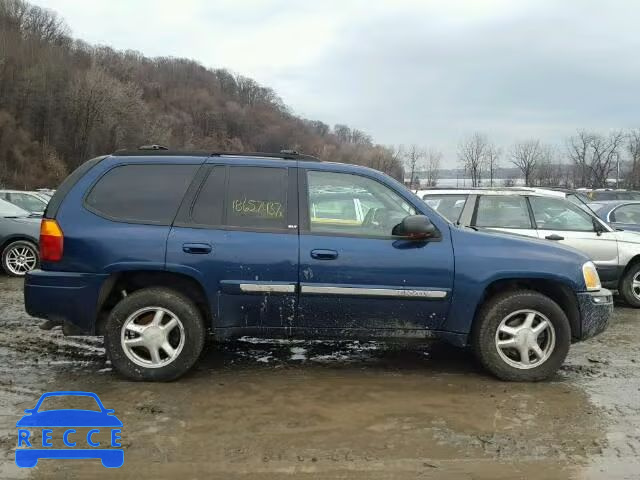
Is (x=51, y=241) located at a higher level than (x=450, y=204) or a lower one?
lower

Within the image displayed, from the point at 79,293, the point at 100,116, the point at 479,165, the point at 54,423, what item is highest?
the point at 100,116

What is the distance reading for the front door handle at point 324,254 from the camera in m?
4.66

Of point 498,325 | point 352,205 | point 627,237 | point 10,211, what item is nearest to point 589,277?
point 498,325

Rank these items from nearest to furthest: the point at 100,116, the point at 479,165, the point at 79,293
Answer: the point at 79,293, the point at 479,165, the point at 100,116

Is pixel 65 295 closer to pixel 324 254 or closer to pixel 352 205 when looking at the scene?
pixel 324 254

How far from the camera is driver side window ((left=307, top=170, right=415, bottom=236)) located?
4809 millimetres

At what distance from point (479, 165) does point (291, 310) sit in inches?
2329

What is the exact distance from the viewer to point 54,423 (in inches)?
154

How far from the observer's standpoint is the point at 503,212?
25.8 feet

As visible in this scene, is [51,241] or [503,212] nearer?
[51,241]

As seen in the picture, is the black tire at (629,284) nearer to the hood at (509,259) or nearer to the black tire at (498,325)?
the hood at (509,259)

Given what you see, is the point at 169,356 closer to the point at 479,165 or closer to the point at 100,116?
the point at 479,165

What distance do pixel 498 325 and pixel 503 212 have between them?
3.37m

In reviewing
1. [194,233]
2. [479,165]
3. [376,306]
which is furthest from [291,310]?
[479,165]
